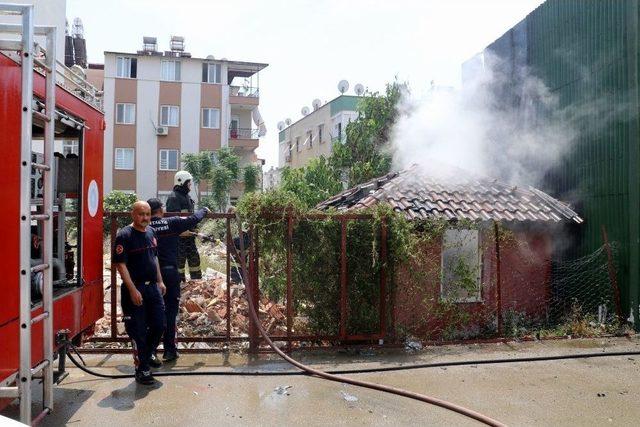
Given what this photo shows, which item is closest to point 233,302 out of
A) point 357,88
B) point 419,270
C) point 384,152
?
point 419,270

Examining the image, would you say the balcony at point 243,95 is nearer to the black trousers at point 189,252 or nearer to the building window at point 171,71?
the building window at point 171,71

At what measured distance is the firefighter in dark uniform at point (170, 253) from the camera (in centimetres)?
588

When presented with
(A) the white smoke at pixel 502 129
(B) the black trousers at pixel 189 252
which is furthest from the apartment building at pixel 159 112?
(B) the black trousers at pixel 189 252

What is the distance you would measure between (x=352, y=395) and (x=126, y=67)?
1354 inches

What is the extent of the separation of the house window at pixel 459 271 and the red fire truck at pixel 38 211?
190 inches

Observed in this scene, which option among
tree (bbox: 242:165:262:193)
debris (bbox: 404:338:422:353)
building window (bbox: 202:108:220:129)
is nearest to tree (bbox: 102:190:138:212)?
tree (bbox: 242:165:262:193)

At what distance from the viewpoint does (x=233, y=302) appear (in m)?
8.65

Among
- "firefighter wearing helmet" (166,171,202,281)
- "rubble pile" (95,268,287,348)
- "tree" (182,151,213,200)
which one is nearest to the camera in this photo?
"firefighter wearing helmet" (166,171,202,281)

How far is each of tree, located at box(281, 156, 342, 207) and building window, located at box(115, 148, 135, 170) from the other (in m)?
19.6

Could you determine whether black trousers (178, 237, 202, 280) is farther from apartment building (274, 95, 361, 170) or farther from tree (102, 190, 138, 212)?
apartment building (274, 95, 361, 170)

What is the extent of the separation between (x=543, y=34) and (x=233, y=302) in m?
8.63

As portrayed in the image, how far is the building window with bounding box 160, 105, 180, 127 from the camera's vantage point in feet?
115

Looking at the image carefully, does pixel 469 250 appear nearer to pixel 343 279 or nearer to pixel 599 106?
pixel 343 279

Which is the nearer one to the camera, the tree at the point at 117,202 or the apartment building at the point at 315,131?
the tree at the point at 117,202
